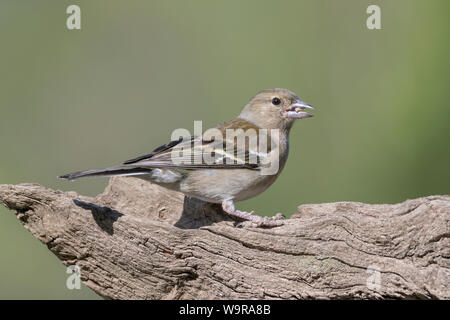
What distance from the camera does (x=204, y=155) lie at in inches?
179

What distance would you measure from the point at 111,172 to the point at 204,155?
3.04 feet

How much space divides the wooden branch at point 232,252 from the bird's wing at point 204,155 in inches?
34.6

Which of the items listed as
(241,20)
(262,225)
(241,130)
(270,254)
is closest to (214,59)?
(241,20)

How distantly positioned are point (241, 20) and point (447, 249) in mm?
5066

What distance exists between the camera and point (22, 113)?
7305mm

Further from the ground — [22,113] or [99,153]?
[22,113]

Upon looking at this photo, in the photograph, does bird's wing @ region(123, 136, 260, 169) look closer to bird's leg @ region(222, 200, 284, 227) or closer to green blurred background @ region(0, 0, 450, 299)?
bird's leg @ region(222, 200, 284, 227)

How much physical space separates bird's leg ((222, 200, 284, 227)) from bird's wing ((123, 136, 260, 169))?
12.5 inches

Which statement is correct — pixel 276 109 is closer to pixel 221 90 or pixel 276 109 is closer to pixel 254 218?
pixel 254 218

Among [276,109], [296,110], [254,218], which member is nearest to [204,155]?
[254,218]

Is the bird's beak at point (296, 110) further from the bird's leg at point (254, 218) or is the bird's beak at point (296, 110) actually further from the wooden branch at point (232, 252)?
the wooden branch at point (232, 252)

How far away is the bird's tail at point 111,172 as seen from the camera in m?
3.72

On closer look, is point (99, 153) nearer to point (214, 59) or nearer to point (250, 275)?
point (214, 59)

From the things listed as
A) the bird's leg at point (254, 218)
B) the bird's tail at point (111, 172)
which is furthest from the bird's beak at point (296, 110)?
the bird's tail at point (111, 172)
